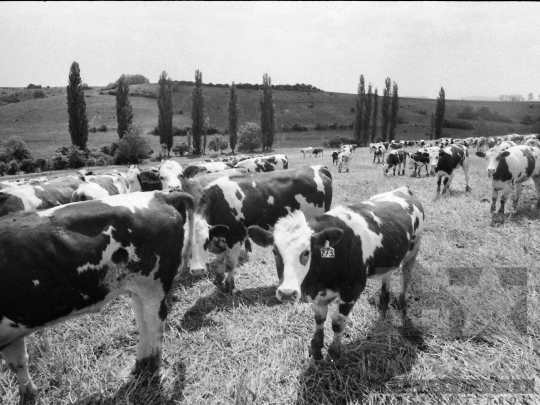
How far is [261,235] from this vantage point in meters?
4.23

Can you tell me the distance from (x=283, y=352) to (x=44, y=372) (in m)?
3.04

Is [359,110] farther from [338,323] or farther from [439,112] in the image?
[338,323]

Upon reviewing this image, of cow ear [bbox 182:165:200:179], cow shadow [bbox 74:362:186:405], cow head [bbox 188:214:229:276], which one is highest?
cow ear [bbox 182:165:200:179]

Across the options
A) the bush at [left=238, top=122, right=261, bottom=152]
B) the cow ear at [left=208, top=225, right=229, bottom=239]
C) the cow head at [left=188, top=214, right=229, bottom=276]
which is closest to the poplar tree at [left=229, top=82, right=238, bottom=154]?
the bush at [left=238, top=122, right=261, bottom=152]

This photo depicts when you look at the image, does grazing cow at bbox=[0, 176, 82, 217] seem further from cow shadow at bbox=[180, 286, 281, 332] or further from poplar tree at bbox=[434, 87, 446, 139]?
poplar tree at bbox=[434, 87, 446, 139]

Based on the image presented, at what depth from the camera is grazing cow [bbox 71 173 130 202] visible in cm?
820

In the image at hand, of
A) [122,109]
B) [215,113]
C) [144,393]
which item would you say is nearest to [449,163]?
[144,393]

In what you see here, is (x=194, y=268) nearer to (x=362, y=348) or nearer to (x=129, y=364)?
(x=129, y=364)

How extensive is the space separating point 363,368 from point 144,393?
2.61m

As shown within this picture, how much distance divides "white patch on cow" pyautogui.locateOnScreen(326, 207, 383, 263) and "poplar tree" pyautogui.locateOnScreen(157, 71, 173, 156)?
49282 millimetres

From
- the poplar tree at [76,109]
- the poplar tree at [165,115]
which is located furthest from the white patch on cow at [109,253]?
the poplar tree at [165,115]

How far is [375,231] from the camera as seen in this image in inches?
179

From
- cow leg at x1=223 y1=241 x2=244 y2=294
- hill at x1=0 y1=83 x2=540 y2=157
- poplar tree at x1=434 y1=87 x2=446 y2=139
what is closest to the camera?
cow leg at x1=223 y1=241 x2=244 y2=294

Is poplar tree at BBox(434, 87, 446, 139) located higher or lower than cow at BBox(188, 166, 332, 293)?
higher
